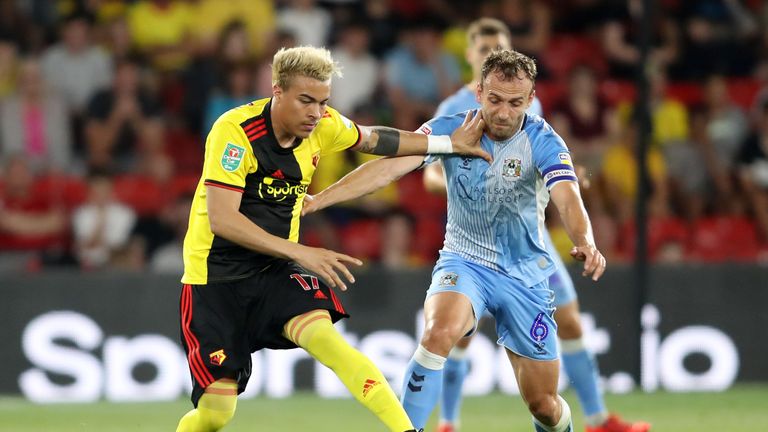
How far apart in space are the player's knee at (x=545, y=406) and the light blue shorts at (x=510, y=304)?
0.17m

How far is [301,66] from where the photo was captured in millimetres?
5273

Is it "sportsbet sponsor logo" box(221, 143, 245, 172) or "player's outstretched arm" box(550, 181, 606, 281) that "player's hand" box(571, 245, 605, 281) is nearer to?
"player's outstretched arm" box(550, 181, 606, 281)

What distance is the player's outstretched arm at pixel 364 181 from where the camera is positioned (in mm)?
5773

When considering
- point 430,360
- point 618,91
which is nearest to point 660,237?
point 618,91

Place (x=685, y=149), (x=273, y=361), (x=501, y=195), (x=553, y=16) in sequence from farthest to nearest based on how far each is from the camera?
(x=553, y=16) → (x=685, y=149) → (x=273, y=361) → (x=501, y=195)

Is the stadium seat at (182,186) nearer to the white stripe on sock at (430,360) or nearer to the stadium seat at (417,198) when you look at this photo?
the stadium seat at (417,198)

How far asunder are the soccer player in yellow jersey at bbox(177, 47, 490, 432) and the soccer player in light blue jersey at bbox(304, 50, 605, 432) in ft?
1.02

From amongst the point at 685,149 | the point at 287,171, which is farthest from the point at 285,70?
the point at 685,149

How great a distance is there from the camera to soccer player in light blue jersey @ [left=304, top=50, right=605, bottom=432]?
219 inches

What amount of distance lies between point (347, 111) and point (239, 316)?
6.22 meters

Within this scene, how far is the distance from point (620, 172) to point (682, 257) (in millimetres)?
999

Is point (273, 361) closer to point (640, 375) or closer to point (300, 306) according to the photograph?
point (640, 375)

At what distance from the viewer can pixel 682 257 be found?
35.9ft

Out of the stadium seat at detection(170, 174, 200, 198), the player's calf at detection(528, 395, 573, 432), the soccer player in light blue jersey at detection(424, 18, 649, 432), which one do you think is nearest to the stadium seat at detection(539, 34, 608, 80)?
the stadium seat at detection(170, 174, 200, 198)
